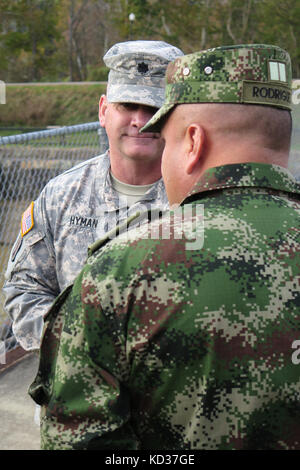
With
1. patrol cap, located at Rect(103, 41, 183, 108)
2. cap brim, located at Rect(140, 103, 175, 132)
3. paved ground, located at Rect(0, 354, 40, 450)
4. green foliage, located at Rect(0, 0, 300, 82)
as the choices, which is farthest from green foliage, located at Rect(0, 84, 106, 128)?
cap brim, located at Rect(140, 103, 175, 132)

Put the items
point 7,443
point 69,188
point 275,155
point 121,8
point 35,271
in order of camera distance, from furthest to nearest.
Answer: point 121,8 → point 7,443 → point 69,188 → point 35,271 → point 275,155

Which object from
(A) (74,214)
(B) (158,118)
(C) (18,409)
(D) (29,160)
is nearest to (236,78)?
(B) (158,118)

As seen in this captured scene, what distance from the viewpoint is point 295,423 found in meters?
1.35

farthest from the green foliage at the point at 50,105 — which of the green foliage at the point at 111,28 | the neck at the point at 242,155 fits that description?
the neck at the point at 242,155

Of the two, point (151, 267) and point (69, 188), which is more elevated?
point (151, 267)

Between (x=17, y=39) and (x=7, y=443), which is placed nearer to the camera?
(x=7, y=443)

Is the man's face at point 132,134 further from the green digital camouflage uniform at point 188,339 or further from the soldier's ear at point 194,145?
the green digital camouflage uniform at point 188,339

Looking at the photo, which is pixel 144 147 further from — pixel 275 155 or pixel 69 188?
pixel 275 155

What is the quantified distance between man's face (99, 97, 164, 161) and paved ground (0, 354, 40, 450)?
1690 millimetres

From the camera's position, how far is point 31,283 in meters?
2.42

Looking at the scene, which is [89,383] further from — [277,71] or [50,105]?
[50,105]

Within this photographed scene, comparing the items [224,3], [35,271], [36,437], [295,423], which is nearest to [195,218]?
[295,423]

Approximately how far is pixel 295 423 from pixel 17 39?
1664 inches
